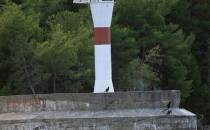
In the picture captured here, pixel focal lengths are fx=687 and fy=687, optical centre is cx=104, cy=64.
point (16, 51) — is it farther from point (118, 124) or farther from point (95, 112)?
point (118, 124)

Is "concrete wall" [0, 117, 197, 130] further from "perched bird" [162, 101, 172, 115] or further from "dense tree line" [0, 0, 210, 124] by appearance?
"dense tree line" [0, 0, 210, 124]

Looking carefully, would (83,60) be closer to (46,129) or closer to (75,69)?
(75,69)

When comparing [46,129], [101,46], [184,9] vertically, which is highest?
[184,9]

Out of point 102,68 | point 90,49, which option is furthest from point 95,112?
point 90,49

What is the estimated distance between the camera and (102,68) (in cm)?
2002

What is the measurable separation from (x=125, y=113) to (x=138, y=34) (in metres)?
19.3

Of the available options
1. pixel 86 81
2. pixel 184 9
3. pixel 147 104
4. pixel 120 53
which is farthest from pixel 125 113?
pixel 184 9

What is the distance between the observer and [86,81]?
26.4 meters

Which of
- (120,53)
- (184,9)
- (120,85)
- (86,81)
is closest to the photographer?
(86,81)

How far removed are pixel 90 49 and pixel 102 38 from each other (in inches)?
294

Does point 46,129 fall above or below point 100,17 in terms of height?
below

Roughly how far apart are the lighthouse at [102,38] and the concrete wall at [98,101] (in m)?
4.28

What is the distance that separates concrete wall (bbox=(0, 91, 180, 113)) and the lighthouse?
4.28 meters

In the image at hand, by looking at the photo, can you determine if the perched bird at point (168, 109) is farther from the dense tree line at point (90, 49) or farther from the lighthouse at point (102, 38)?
the dense tree line at point (90, 49)
